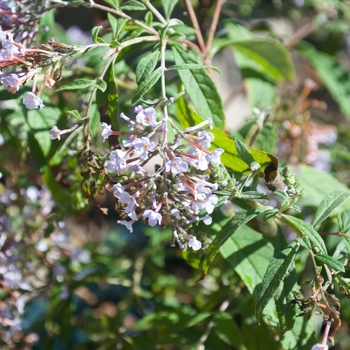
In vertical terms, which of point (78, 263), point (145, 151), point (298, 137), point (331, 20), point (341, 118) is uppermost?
point (145, 151)

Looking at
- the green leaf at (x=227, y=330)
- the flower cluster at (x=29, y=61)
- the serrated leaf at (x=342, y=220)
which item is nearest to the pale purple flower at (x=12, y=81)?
the flower cluster at (x=29, y=61)

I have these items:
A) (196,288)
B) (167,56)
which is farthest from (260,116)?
(196,288)

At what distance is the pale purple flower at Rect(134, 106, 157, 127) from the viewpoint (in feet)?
2.67

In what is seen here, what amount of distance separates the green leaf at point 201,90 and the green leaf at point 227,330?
49 centimetres

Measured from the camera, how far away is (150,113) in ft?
2.68

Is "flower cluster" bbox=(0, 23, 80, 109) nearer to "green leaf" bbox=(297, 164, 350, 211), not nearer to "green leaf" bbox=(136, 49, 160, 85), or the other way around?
"green leaf" bbox=(136, 49, 160, 85)

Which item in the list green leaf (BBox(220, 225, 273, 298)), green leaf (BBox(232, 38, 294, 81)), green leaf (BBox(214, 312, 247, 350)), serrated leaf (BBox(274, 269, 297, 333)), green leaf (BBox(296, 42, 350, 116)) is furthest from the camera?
green leaf (BBox(296, 42, 350, 116))

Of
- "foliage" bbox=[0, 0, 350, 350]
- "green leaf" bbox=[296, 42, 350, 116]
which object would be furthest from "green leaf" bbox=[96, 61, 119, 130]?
"green leaf" bbox=[296, 42, 350, 116]

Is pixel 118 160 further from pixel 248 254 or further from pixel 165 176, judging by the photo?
pixel 248 254

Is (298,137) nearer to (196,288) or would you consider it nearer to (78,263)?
(196,288)

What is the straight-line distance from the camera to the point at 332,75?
1877mm

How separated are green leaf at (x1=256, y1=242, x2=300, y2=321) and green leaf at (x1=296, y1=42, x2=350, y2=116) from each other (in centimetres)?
111

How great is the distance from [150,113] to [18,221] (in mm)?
781

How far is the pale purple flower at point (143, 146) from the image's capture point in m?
0.80
